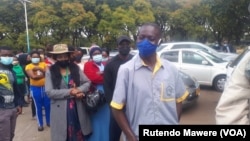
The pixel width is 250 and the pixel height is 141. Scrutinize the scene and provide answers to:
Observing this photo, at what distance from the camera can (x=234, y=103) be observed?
5.98ft

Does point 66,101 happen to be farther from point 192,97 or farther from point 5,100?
point 192,97

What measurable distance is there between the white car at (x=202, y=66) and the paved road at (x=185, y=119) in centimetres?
118

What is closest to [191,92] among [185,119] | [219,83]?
[185,119]

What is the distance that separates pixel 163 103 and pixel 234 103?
0.95m

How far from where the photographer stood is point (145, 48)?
2803 millimetres

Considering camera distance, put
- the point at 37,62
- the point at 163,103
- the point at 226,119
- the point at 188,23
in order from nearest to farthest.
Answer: the point at 226,119 → the point at 163,103 → the point at 37,62 → the point at 188,23

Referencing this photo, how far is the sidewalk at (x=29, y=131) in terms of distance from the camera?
6.72m

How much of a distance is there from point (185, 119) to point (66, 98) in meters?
4.38

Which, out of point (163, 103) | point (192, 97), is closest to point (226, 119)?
point (163, 103)

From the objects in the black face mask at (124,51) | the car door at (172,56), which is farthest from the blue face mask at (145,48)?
the car door at (172,56)

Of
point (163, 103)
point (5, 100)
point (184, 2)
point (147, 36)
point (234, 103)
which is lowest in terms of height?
point (5, 100)

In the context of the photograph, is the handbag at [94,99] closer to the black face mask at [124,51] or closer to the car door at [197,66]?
the black face mask at [124,51]

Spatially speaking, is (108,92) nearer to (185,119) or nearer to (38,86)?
(38,86)

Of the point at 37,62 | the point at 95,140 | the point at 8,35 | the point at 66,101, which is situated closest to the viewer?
the point at 66,101
